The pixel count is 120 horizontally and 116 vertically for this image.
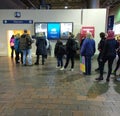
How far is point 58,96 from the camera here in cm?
469

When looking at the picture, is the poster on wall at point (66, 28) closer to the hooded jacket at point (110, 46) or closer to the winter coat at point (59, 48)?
the winter coat at point (59, 48)

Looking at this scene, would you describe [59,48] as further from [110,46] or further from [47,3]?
[47,3]

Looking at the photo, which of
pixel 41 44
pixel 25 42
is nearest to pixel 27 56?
pixel 25 42

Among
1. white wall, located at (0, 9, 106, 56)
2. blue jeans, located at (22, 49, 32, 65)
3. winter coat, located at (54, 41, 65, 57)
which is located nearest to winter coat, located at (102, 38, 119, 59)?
winter coat, located at (54, 41, 65, 57)

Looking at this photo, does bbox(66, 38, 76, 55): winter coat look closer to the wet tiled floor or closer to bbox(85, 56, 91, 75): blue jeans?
bbox(85, 56, 91, 75): blue jeans

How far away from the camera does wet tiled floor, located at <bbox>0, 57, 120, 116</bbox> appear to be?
12.5ft

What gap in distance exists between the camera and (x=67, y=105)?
410 cm

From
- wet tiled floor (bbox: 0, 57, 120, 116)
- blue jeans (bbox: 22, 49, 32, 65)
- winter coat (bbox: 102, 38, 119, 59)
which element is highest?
winter coat (bbox: 102, 38, 119, 59)

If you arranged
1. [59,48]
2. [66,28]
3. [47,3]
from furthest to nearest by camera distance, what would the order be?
[47,3] < [66,28] < [59,48]

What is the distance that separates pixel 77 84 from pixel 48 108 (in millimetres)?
2004

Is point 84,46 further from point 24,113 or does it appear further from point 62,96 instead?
point 24,113

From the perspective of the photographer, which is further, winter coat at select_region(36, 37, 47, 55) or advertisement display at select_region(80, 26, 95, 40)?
advertisement display at select_region(80, 26, 95, 40)

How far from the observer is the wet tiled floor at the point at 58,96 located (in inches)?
149

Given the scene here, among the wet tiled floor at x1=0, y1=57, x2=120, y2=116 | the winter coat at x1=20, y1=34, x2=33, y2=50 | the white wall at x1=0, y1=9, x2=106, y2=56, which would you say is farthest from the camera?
the white wall at x1=0, y1=9, x2=106, y2=56
